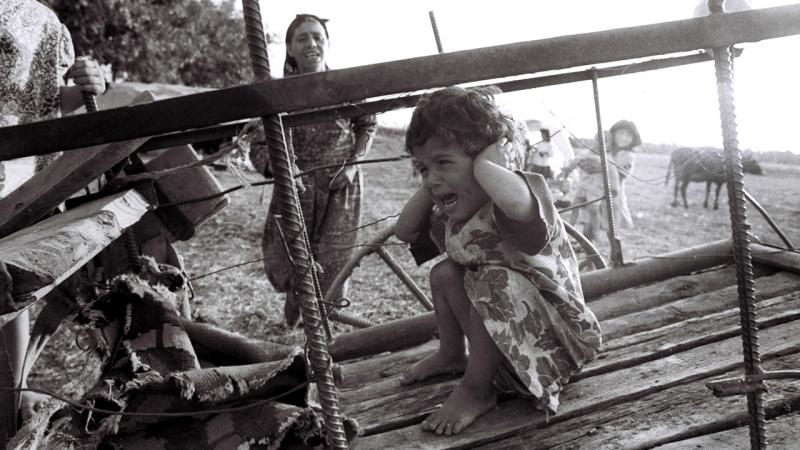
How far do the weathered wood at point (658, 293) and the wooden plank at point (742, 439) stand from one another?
3.37ft

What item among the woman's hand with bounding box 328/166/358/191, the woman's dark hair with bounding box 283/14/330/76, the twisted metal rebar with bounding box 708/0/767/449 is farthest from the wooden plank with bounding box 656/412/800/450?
the woman's dark hair with bounding box 283/14/330/76

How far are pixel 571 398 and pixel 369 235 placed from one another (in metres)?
3.70

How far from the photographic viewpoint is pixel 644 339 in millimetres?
2336

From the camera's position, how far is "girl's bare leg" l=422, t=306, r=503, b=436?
184cm

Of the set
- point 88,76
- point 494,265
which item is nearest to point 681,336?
point 494,265

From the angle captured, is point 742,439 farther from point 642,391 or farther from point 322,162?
point 322,162

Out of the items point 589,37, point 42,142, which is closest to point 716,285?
point 589,37

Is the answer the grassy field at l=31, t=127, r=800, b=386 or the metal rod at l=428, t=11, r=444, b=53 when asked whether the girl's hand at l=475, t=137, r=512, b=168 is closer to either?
the metal rod at l=428, t=11, r=444, b=53

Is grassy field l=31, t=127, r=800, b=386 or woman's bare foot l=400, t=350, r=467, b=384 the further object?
grassy field l=31, t=127, r=800, b=386

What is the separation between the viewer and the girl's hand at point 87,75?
2121mm

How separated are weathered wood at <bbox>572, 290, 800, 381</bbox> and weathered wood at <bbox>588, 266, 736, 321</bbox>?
0.30m

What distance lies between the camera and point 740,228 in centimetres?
136

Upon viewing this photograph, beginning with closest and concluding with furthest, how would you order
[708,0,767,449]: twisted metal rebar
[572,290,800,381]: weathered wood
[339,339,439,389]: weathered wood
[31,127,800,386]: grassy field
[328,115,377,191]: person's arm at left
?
[708,0,767,449]: twisted metal rebar → [572,290,800,381]: weathered wood → [339,339,439,389]: weathered wood → [328,115,377,191]: person's arm at left → [31,127,800,386]: grassy field

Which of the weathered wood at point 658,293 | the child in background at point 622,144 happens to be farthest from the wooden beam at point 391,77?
the child in background at point 622,144
